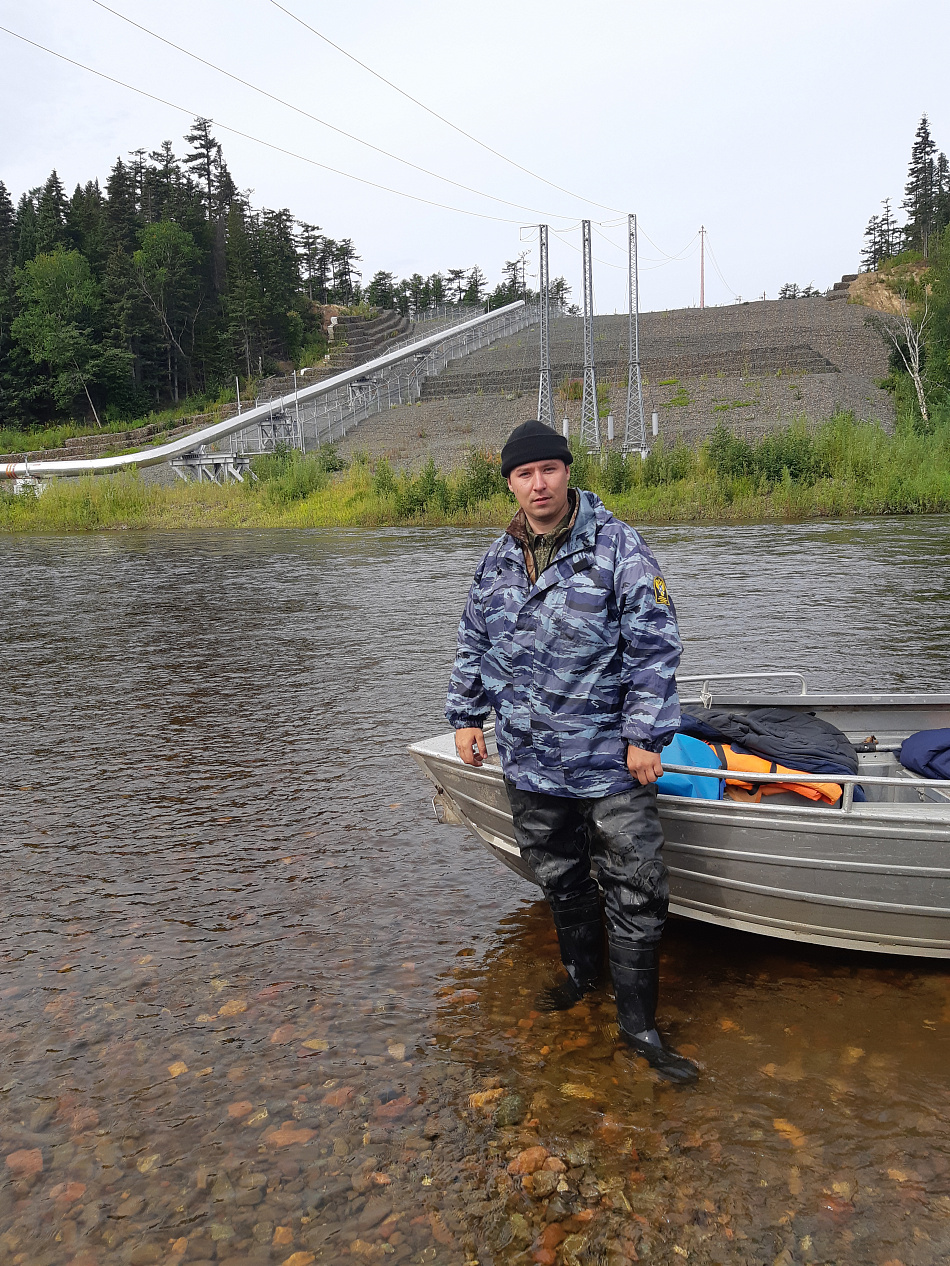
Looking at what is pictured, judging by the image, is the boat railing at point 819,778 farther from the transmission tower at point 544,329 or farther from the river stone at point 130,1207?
the transmission tower at point 544,329

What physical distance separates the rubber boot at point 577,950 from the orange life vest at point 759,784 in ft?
2.56

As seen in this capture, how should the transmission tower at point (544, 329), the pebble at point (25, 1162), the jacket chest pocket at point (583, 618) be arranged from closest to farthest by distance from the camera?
the pebble at point (25, 1162), the jacket chest pocket at point (583, 618), the transmission tower at point (544, 329)

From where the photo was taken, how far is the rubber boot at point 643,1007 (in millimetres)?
3492

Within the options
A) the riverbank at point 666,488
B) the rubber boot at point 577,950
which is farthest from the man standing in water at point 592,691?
the riverbank at point 666,488

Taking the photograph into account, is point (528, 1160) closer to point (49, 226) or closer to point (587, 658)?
point (587, 658)

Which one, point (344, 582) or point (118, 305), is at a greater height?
point (118, 305)

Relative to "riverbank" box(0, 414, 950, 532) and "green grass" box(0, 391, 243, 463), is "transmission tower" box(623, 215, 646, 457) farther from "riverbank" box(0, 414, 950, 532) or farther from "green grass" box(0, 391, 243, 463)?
"green grass" box(0, 391, 243, 463)

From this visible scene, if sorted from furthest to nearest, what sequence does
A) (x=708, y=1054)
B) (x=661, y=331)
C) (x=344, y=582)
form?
(x=661, y=331) → (x=344, y=582) → (x=708, y=1054)

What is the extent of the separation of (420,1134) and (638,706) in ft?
5.03

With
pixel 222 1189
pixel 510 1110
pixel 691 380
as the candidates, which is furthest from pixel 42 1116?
pixel 691 380

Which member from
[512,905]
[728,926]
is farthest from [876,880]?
[512,905]

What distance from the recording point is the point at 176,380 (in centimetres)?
7769

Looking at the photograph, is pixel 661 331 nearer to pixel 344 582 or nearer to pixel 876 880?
pixel 344 582

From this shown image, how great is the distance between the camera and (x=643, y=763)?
3.37 metres
